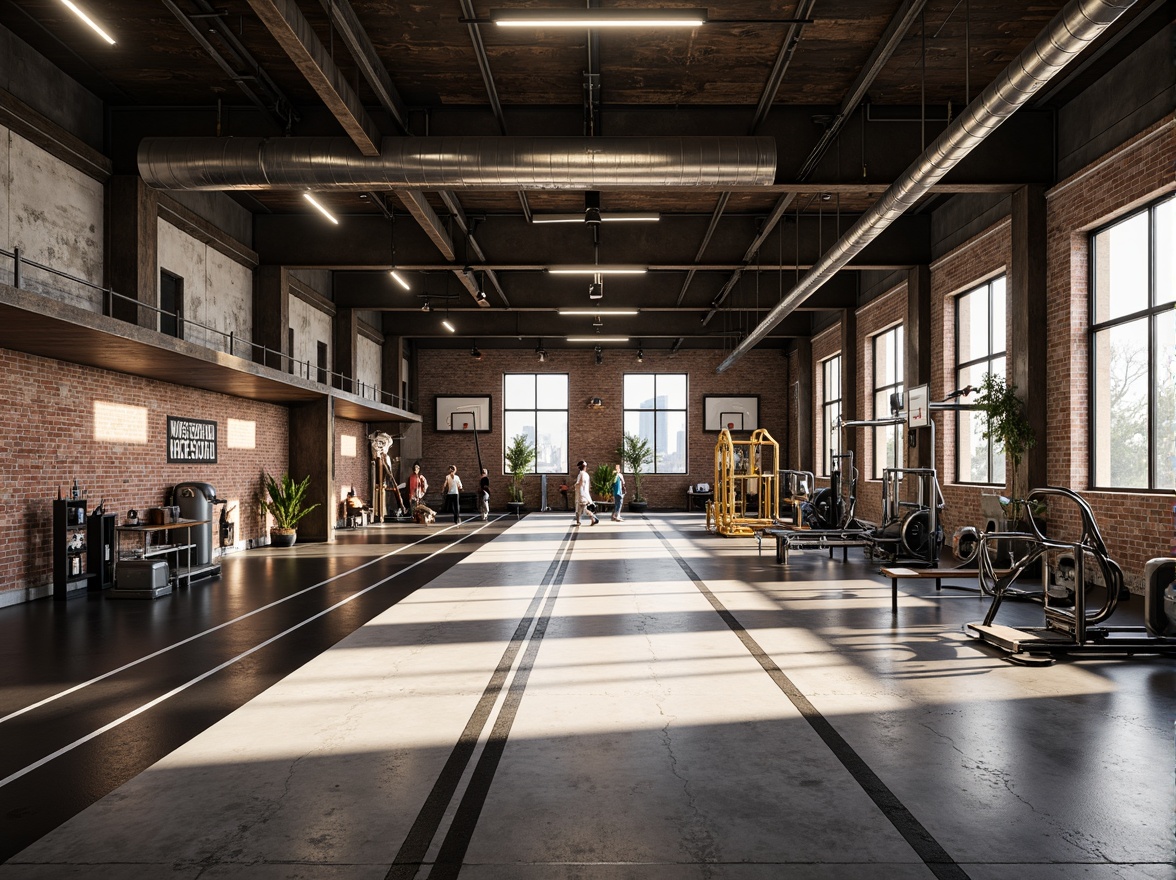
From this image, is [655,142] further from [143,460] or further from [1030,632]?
[143,460]

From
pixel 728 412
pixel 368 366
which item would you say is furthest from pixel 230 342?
pixel 728 412

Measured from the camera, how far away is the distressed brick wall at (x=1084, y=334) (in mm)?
7965

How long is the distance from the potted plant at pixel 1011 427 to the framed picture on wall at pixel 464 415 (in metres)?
16.2

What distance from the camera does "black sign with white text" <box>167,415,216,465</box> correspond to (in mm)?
11234

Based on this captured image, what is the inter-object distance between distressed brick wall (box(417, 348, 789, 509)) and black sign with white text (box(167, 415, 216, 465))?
1172cm

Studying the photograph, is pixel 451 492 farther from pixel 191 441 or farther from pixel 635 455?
pixel 191 441

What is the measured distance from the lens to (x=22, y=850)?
2885 mm

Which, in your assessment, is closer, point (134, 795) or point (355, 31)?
point (134, 795)

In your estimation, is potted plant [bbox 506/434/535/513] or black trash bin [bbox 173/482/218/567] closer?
black trash bin [bbox 173/482/218/567]

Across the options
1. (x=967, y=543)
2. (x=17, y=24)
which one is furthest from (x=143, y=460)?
(x=967, y=543)

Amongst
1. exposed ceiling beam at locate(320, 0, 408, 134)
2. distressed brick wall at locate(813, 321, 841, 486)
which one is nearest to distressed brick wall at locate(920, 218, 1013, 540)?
distressed brick wall at locate(813, 321, 841, 486)

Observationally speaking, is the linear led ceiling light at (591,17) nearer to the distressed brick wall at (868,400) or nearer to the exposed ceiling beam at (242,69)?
the exposed ceiling beam at (242,69)

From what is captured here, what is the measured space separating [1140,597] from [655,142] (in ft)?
23.2

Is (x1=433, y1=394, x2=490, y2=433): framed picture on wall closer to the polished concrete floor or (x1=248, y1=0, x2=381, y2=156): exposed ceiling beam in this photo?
(x1=248, y1=0, x2=381, y2=156): exposed ceiling beam
